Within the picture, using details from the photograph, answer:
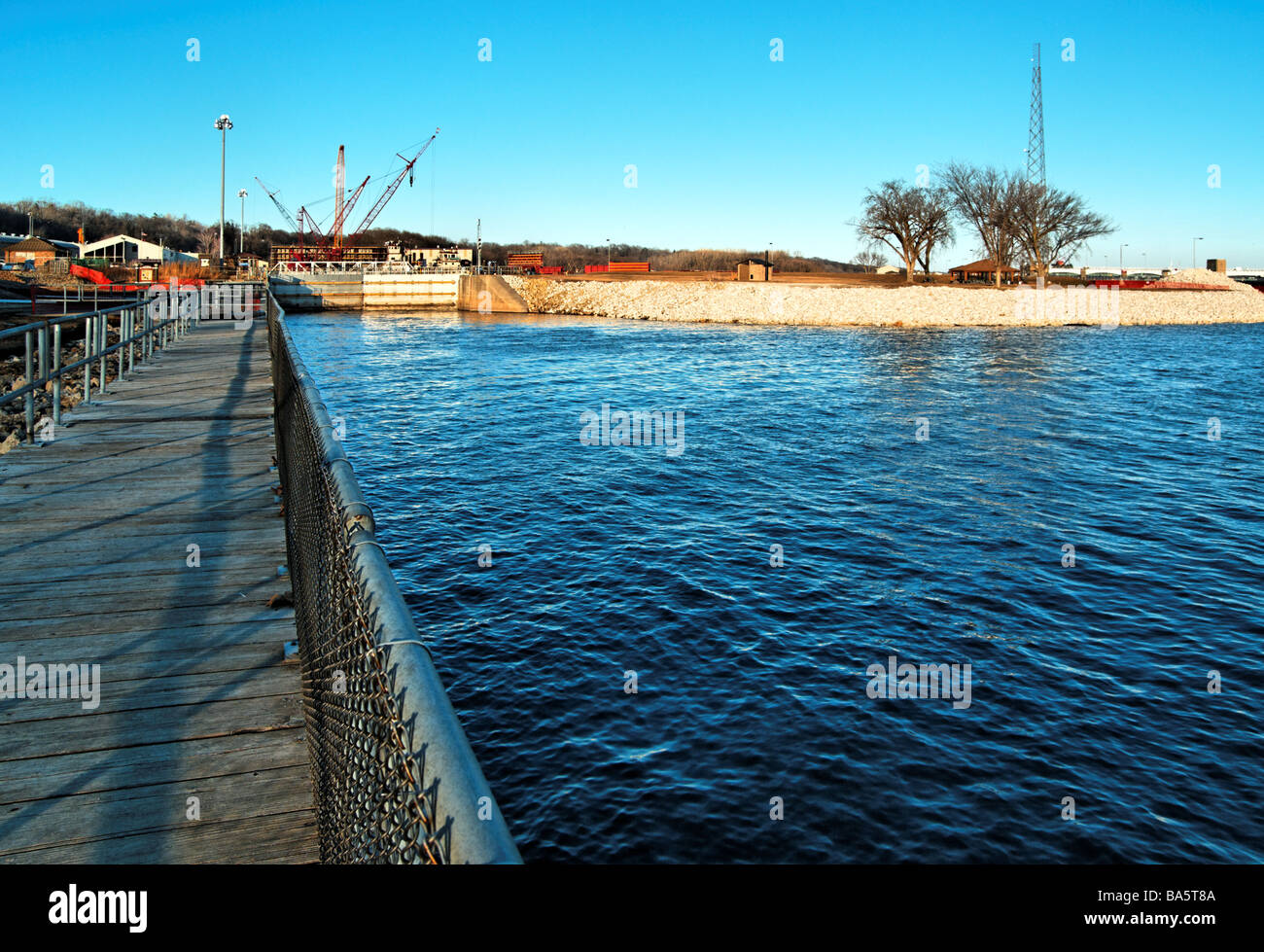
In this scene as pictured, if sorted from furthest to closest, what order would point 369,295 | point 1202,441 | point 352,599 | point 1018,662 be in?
point 369,295
point 1202,441
point 1018,662
point 352,599

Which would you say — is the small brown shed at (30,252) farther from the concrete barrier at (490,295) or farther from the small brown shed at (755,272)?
the small brown shed at (755,272)

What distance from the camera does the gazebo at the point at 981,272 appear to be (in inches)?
3925

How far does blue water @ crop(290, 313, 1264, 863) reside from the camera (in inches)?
271

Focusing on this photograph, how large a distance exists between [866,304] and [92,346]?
57.8m

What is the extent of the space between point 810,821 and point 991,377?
30.2 meters

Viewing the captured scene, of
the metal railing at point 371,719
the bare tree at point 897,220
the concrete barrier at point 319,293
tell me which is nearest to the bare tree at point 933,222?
the bare tree at point 897,220

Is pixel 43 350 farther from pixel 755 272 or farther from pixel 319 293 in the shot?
pixel 755 272

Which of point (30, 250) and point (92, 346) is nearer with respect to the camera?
point (92, 346)

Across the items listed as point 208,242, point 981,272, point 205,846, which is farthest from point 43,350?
point 208,242

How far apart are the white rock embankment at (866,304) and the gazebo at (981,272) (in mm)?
22508

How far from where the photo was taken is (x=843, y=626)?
9977 mm
